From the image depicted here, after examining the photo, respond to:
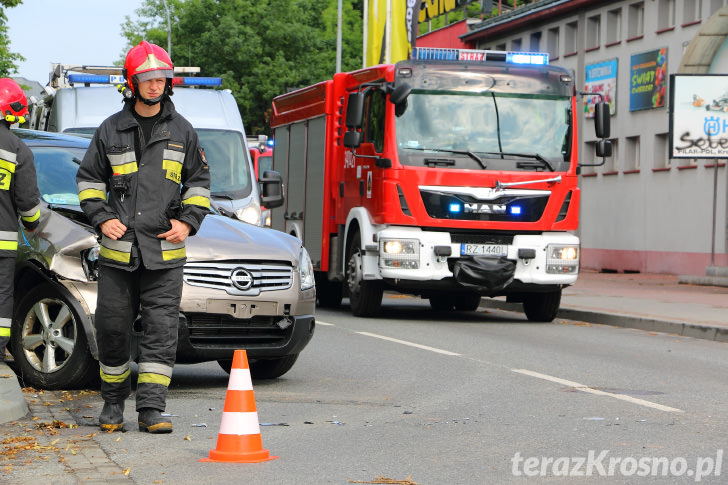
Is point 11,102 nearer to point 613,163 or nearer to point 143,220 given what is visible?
point 143,220

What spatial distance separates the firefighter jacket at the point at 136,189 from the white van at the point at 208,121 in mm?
8465

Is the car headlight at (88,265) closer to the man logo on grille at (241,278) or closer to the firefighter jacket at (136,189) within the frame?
the man logo on grille at (241,278)

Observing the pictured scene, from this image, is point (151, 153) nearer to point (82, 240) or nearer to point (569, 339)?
point (82, 240)

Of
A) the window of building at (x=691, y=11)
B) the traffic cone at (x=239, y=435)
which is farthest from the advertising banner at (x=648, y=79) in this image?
the traffic cone at (x=239, y=435)

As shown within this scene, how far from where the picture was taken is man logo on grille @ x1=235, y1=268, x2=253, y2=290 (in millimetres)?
9961

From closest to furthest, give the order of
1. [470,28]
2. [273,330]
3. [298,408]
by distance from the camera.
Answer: [298,408] → [273,330] → [470,28]

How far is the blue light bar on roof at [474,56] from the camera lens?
18.7 metres

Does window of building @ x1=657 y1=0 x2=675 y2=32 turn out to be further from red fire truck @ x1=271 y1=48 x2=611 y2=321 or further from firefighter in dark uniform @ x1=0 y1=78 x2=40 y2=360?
firefighter in dark uniform @ x1=0 y1=78 x2=40 y2=360

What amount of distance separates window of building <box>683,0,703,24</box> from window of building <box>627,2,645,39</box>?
113 inches

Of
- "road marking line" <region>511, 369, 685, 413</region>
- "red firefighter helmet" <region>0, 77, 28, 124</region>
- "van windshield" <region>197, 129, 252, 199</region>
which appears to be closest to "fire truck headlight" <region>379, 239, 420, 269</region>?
"van windshield" <region>197, 129, 252, 199</region>

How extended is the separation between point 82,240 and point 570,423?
3.33 metres

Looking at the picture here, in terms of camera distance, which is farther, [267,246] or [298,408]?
[267,246]

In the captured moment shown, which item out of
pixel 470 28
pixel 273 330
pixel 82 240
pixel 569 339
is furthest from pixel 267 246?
pixel 470 28

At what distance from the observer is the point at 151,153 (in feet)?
26.5
